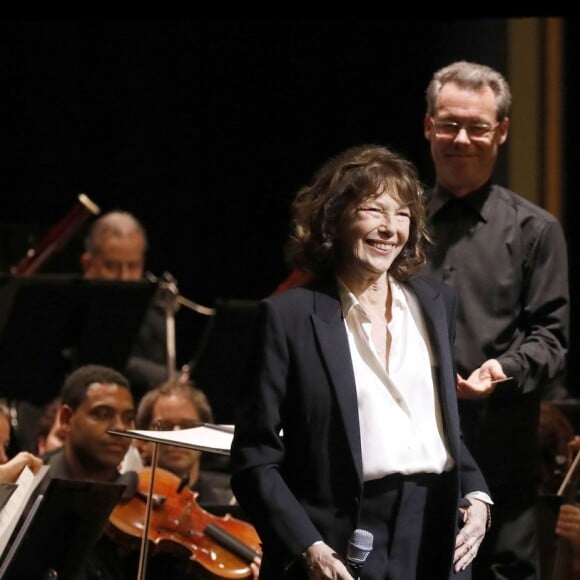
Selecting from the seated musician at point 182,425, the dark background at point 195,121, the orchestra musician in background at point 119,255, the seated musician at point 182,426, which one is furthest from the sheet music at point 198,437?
the dark background at point 195,121

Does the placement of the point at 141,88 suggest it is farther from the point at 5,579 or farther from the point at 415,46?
the point at 5,579

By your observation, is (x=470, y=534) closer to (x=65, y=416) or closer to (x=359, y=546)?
(x=359, y=546)

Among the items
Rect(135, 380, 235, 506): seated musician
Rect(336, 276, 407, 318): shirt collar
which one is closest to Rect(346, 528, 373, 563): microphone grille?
Rect(336, 276, 407, 318): shirt collar

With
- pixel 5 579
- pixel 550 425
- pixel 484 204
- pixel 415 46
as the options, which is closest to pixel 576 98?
pixel 415 46

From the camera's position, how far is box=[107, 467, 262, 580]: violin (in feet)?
13.1

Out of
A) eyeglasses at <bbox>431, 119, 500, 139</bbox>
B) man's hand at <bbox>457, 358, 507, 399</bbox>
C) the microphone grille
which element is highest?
eyeglasses at <bbox>431, 119, 500, 139</bbox>

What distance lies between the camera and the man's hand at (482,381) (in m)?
3.04

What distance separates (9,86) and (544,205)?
102 inches

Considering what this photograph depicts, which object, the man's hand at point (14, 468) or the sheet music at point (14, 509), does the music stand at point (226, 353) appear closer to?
the man's hand at point (14, 468)

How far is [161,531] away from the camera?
407 cm

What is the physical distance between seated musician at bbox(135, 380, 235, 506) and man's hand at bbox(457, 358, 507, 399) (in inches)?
62.5

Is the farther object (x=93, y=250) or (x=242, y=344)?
(x=93, y=250)

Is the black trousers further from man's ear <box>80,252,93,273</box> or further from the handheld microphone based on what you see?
man's ear <box>80,252,93,273</box>

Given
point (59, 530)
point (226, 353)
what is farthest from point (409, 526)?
point (226, 353)
